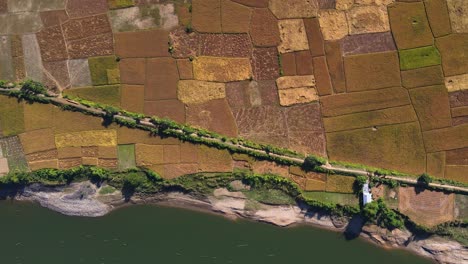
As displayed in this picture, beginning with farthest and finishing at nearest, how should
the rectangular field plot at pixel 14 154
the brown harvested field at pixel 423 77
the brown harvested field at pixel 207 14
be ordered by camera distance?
the rectangular field plot at pixel 14 154 < the brown harvested field at pixel 207 14 < the brown harvested field at pixel 423 77

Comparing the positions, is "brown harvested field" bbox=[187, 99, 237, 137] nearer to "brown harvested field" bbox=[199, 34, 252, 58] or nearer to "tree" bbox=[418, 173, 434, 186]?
"brown harvested field" bbox=[199, 34, 252, 58]

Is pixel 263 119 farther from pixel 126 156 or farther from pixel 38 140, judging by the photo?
pixel 38 140

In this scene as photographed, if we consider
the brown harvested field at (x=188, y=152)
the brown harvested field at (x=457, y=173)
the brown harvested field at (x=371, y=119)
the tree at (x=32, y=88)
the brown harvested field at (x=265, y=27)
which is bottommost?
the brown harvested field at (x=457, y=173)

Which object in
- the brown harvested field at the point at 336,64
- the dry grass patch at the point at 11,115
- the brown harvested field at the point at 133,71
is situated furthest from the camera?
the dry grass patch at the point at 11,115

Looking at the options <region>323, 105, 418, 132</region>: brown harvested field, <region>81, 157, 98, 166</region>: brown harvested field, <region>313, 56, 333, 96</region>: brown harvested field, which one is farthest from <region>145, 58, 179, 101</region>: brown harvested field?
<region>323, 105, 418, 132</region>: brown harvested field

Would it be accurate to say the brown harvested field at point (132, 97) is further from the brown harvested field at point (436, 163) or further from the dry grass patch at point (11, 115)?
the brown harvested field at point (436, 163)

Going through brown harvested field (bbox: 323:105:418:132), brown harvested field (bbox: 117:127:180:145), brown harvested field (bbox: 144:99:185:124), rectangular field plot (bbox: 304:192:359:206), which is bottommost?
rectangular field plot (bbox: 304:192:359:206)

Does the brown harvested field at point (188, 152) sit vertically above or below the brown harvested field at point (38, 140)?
below

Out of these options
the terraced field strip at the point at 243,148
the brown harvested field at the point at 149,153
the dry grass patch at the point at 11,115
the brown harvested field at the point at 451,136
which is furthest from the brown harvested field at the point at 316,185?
the dry grass patch at the point at 11,115
